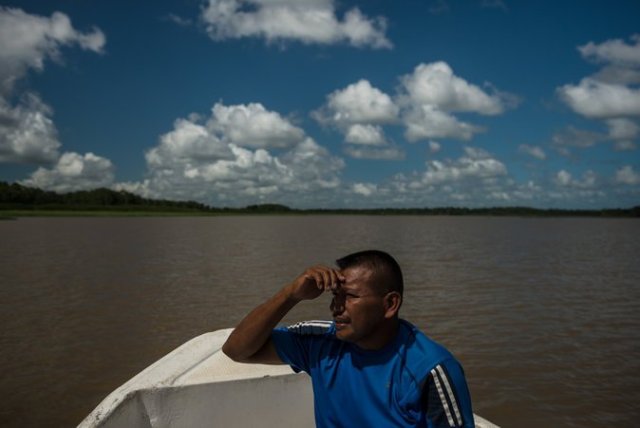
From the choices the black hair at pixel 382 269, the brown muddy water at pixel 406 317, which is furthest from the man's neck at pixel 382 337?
the brown muddy water at pixel 406 317

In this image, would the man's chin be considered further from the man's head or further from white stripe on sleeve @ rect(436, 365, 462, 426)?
white stripe on sleeve @ rect(436, 365, 462, 426)

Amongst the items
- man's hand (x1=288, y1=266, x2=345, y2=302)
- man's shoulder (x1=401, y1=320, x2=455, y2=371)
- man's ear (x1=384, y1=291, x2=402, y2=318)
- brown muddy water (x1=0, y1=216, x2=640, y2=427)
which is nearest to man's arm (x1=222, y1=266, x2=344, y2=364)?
man's hand (x1=288, y1=266, x2=345, y2=302)

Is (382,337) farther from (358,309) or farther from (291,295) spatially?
(291,295)

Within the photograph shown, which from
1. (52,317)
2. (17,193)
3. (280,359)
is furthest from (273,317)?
(17,193)

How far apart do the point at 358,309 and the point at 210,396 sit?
5.87 ft

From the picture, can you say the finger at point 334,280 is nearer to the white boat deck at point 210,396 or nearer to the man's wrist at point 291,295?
the man's wrist at point 291,295

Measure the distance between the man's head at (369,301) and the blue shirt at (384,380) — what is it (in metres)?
0.06

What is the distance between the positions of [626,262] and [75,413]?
24678 mm

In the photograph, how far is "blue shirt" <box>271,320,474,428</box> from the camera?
2.04 meters

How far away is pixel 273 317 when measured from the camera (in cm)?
249

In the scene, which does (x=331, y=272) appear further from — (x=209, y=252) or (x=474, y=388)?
(x=209, y=252)

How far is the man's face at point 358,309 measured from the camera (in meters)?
2.27

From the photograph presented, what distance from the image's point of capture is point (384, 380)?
218cm

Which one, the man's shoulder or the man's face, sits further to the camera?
the man's face
